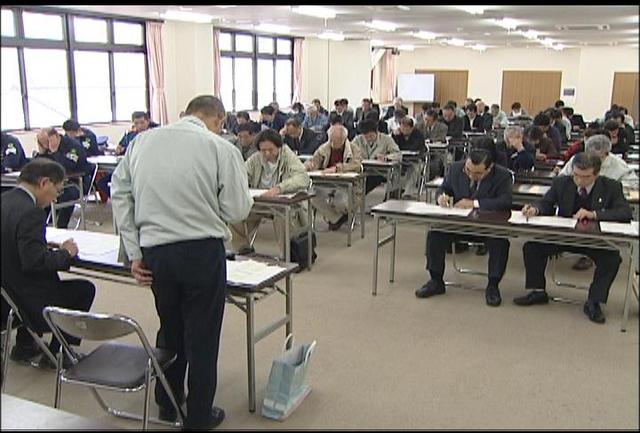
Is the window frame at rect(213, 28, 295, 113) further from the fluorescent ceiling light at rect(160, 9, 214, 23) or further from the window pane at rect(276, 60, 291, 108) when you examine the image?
the fluorescent ceiling light at rect(160, 9, 214, 23)

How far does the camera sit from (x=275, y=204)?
175 inches

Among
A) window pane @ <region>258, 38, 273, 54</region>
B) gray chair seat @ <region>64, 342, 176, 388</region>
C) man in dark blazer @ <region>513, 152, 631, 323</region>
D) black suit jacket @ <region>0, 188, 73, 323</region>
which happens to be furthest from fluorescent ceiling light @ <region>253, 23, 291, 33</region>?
gray chair seat @ <region>64, 342, 176, 388</region>

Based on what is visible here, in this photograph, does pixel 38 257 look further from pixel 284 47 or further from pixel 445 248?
pixel 284 47

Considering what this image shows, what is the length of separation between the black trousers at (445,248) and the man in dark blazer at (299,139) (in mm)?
3014

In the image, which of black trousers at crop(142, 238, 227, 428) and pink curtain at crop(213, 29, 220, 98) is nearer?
black trousers at crop(142, 238, 227, 428)

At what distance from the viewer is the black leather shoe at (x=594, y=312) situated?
12.2 feet

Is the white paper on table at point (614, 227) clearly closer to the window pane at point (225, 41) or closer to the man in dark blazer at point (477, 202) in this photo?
the man in dark blazer at point (477, 202)

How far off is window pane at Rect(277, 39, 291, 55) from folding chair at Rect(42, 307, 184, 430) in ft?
41.7

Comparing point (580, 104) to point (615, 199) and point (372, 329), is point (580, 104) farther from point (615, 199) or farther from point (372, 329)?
point (372, 329)

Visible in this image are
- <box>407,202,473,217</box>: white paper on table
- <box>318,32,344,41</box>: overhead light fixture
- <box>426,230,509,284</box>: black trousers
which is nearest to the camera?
<box>407,202,473,217</box>: white paper on table

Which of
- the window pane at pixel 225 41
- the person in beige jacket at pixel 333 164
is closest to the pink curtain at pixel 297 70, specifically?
the window pane at pixel 225 41

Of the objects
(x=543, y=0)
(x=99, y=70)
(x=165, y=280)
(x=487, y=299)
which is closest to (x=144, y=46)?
(x=99, y=70)

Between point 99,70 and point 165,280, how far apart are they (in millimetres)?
8373

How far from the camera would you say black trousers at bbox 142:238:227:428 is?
7.09ft
